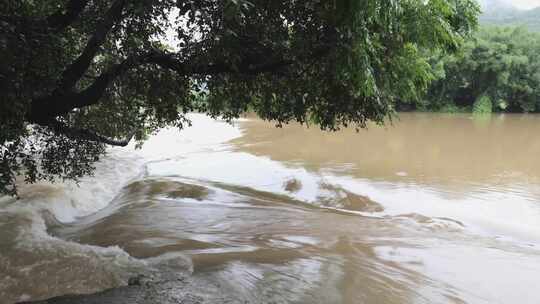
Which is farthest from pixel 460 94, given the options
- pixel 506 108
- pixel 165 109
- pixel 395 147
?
pixel 165 109

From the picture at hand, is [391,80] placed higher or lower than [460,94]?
lower

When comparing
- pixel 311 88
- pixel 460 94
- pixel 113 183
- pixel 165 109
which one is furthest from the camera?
pixel 460 94

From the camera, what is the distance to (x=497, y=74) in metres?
44.4

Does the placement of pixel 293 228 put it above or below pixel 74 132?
below

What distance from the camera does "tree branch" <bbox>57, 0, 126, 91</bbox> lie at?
471 centimetres

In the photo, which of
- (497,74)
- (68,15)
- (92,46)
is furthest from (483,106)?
(68,15)

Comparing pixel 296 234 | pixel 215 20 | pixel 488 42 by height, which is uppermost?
pixel 488 42

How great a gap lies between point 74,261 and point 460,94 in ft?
160

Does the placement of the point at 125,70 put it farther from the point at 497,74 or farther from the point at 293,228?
the point at 497,74

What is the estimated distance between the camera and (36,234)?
7473 millimetres

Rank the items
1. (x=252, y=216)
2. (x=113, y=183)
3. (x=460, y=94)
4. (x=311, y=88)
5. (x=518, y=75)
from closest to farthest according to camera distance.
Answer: (x=311, y=88) → (x=252, y=216) → (x=113, y=183) → (x=518, y=75) → (x=460, y=94)

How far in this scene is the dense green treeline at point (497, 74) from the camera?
4366 centimetres

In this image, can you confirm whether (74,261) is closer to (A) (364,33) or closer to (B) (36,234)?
(B) (36,234)

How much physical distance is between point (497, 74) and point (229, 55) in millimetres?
45689
